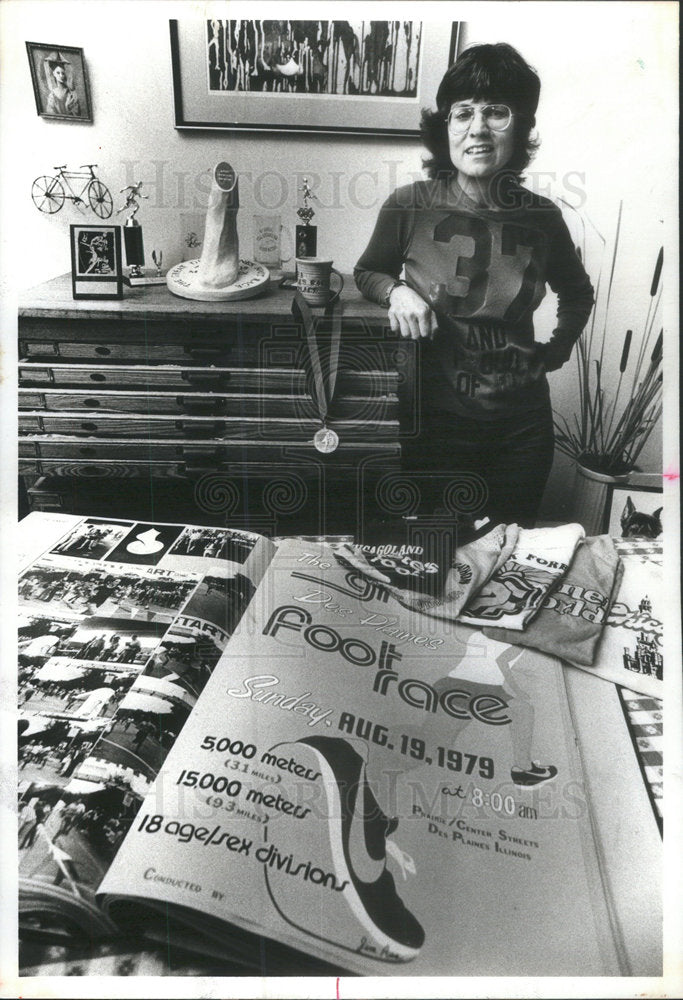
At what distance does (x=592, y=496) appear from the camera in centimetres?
82

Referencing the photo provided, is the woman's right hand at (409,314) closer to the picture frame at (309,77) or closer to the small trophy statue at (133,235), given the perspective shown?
the picture frame at (309,77)

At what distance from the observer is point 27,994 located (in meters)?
0.63

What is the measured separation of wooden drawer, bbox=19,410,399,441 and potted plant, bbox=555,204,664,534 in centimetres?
23

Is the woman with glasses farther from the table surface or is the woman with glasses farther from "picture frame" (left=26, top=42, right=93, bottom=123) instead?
"picture frame" (left=26, top=42, right=93, bottom=123)

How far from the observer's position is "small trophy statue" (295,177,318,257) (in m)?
0.74

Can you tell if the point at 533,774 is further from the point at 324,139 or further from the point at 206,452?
the point at 324,139

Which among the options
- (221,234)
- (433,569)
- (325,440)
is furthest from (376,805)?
(221,234)

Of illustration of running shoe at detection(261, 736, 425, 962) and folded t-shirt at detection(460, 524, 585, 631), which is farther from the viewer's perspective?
folded t-shirt at detection(460, 524, 585, 631)

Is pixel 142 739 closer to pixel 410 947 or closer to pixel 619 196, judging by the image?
pixel 410 947

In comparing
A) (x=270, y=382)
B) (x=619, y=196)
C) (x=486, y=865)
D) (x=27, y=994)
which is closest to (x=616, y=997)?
(x=486, y=865)

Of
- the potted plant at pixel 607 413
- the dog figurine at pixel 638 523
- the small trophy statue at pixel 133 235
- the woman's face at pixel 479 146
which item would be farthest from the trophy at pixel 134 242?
the dog figurine at pixel 638 523

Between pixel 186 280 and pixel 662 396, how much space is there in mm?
558

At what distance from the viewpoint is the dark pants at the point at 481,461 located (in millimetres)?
800

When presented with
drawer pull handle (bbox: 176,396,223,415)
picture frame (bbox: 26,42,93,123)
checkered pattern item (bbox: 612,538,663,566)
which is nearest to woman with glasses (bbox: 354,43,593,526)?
checkered pattern item (bbox: 612,538,663,566)
